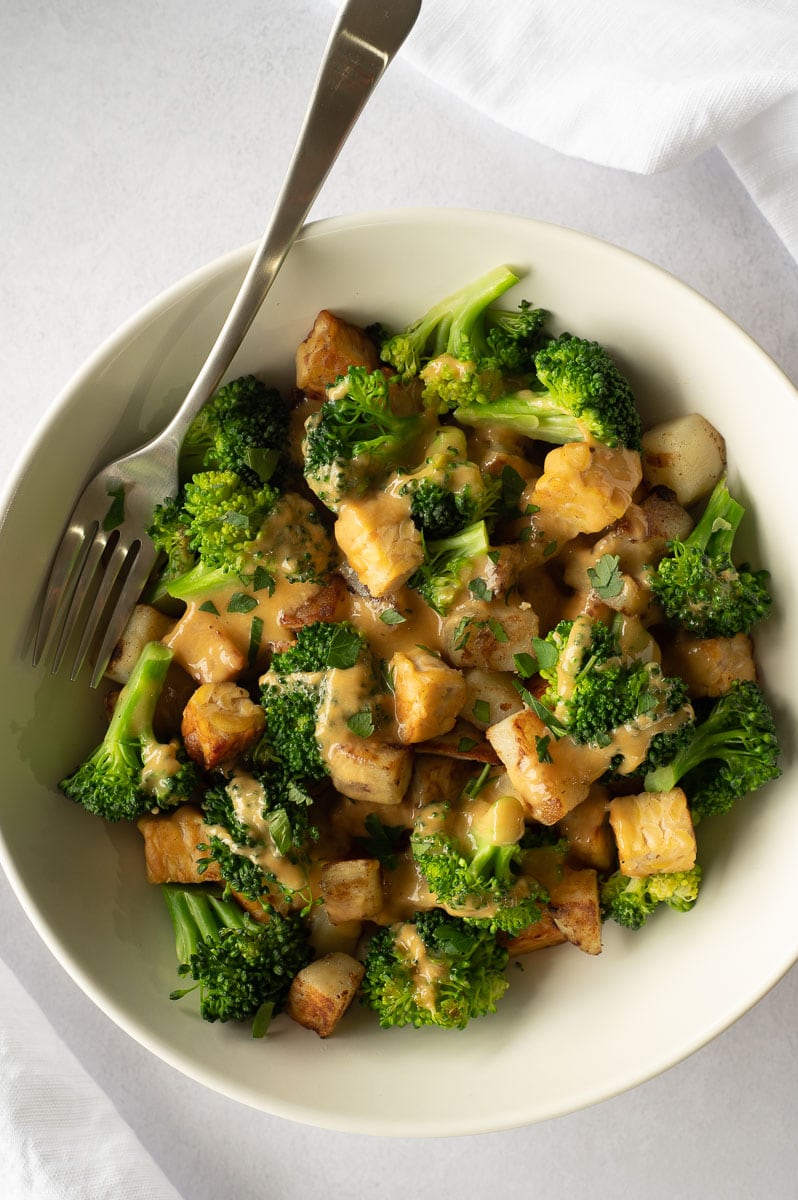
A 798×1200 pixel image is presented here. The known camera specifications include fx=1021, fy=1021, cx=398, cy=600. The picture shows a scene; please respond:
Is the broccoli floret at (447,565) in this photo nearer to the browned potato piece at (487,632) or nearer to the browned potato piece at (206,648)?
the browned potato piece at (487,632)

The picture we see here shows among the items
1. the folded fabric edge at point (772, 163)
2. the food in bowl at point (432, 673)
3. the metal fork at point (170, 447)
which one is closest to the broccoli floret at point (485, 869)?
the food in bowl at point (432, 673)

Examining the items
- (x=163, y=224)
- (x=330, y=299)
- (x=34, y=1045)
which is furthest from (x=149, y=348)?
(x=34, y=1045)

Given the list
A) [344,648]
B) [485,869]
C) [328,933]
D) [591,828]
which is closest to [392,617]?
[344,648]

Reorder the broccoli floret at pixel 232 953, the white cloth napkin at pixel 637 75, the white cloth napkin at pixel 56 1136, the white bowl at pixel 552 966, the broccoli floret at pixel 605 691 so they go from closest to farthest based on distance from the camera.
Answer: the broccoli floret at pixel 605 691
the white bowl at pixel 552 966
the broccoli floret at pixel 232 953
the white cloth napkin at pixel 637 75
the white cloth napkin at pixel 56 1136

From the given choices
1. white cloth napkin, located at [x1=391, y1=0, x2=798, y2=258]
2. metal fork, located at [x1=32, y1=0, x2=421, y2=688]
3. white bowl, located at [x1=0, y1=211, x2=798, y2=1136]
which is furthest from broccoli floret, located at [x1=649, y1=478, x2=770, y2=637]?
metal fork, located at [x1=32, y1=0, x2=421, y2=688]

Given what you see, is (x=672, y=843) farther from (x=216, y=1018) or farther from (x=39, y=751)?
(x=39, y=751)

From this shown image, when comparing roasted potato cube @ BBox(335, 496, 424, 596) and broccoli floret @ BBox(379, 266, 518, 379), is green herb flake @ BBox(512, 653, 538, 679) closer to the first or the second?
roasted potato cube @ BBox(335, 496, 424, 596)
